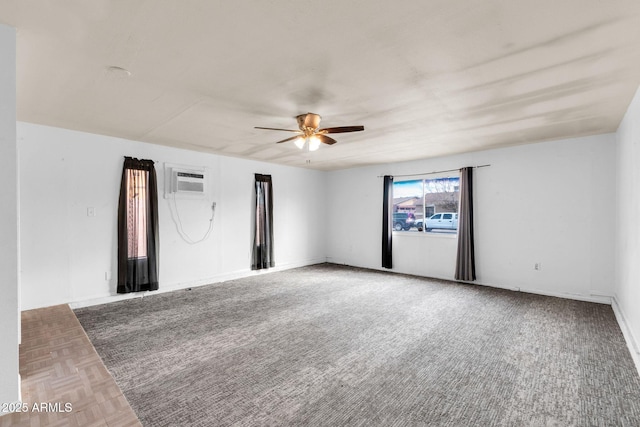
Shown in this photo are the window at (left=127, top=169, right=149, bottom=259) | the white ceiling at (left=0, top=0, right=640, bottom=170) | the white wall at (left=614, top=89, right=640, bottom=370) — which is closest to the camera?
the white ceiling at (left=0, top=0, right=640, bottom=170)

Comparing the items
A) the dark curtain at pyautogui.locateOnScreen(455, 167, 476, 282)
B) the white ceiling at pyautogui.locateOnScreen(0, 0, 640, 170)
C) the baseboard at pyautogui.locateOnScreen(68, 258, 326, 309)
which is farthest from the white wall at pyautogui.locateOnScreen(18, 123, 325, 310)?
the dark curtain at pyautogui.locateOnScreen(455, 167, 476, 282)

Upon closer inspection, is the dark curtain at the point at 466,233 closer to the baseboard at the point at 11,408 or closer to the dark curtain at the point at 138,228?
the dark curtain at the point at 138,228

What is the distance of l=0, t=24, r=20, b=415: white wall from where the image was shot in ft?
6.27

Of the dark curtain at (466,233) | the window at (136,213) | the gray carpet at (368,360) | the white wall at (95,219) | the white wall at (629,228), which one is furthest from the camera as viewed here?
the dark curtain at (466,233)

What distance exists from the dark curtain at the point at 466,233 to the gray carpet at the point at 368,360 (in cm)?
97

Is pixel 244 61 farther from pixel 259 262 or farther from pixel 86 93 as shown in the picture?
pixel 259 262

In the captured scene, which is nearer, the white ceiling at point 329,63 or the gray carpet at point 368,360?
the white ceiling at point 329,63

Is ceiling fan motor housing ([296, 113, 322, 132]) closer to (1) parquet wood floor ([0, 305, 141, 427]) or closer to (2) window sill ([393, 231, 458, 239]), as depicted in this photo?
(1) parquet wood floor ([0, 305, 141, 427])

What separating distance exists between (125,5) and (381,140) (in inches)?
142

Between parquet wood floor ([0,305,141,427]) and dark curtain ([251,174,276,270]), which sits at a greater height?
dark curtain ([251,174,276,270])

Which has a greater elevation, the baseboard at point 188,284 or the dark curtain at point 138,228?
the dark curtain at point 138,228

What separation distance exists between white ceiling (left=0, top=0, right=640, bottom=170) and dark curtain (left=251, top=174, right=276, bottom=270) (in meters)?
2.47

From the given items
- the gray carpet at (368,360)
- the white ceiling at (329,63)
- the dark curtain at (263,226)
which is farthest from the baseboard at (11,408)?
the dark curtain at (263,226)

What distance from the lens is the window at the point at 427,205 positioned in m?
5.99
